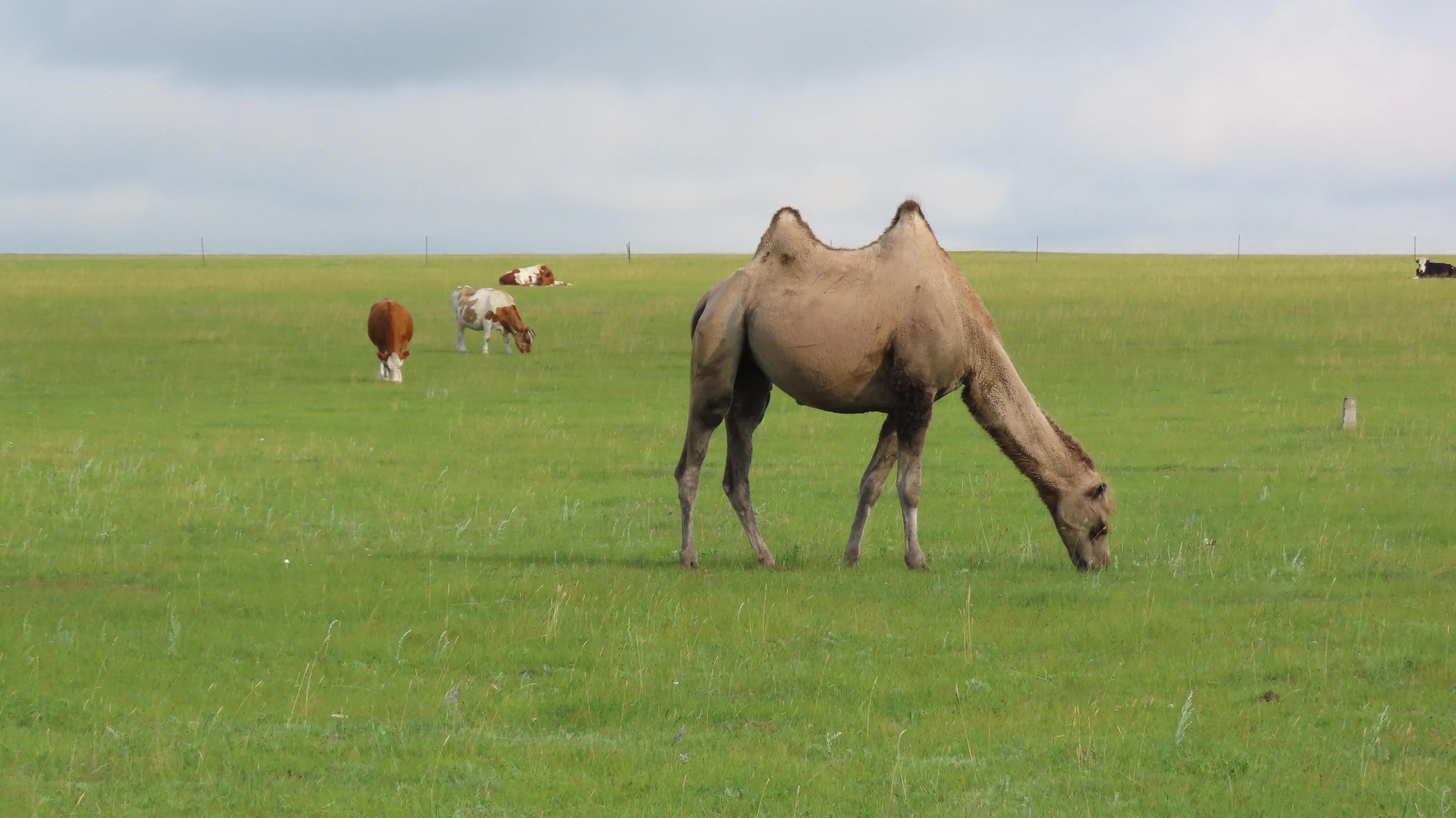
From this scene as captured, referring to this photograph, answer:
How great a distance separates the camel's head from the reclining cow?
5331cm

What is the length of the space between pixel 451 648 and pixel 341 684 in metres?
0.83

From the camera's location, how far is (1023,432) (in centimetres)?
1109

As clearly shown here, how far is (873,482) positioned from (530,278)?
2064 inches

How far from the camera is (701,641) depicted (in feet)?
28.4

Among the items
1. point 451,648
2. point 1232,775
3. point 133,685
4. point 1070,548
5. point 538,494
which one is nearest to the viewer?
point 1232,775

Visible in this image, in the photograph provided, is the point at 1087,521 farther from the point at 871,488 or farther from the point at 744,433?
the point at 744,433

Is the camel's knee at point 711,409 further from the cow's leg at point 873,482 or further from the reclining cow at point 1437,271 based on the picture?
the reclining cow at point 1437,271

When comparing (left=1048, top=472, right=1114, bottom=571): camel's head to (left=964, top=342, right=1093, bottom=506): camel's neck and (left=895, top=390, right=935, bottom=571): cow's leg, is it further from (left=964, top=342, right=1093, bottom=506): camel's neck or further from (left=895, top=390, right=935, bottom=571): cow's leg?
(left=895, top=390, right=935, bottom=571): cow's leg

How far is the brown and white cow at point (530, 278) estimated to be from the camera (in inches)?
2446

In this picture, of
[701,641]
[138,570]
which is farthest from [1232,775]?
[138,570]

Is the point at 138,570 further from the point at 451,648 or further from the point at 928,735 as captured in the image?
the point at 928,735

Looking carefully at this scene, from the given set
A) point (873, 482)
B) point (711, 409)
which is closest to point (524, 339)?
point (711, 409)

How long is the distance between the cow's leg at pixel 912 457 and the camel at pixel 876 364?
11 mm

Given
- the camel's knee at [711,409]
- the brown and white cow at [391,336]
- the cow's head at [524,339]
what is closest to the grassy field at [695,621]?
the camel's knee at [711,409]
